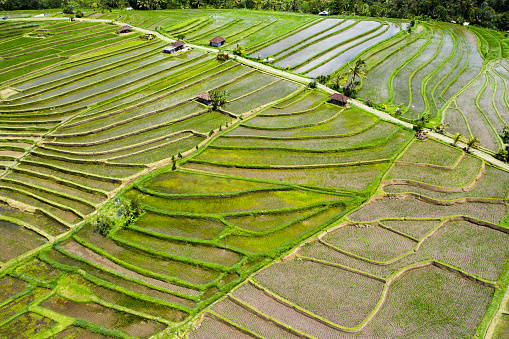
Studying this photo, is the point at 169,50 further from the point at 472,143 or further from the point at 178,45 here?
the point at 472,143

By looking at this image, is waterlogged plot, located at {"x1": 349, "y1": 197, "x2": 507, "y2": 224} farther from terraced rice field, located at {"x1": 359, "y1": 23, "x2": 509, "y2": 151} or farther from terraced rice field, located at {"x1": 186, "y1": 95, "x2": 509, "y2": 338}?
terraced rice field, located at {"x1": 359, "y1": 23, "x2": 509, "y2": 151}

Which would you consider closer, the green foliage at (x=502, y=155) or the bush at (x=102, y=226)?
the bush at (x=102, y=226)

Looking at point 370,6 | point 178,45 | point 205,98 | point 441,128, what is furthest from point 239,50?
point 370,6

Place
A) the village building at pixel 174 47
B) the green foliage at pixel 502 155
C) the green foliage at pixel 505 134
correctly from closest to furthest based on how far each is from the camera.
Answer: the green foliage at pixel 502 155
the green foliage at pixel 505 134
the village building at pixel 174 47

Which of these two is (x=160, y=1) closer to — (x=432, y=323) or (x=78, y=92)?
(x=78, y=92)

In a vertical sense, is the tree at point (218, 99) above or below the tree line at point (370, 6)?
below

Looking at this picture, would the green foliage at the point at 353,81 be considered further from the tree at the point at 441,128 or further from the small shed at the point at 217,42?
the small shed at the point at 217,42

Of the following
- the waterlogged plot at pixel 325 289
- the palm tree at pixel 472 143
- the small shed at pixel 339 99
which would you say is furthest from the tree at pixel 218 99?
the palm tree at pixel 472 143
